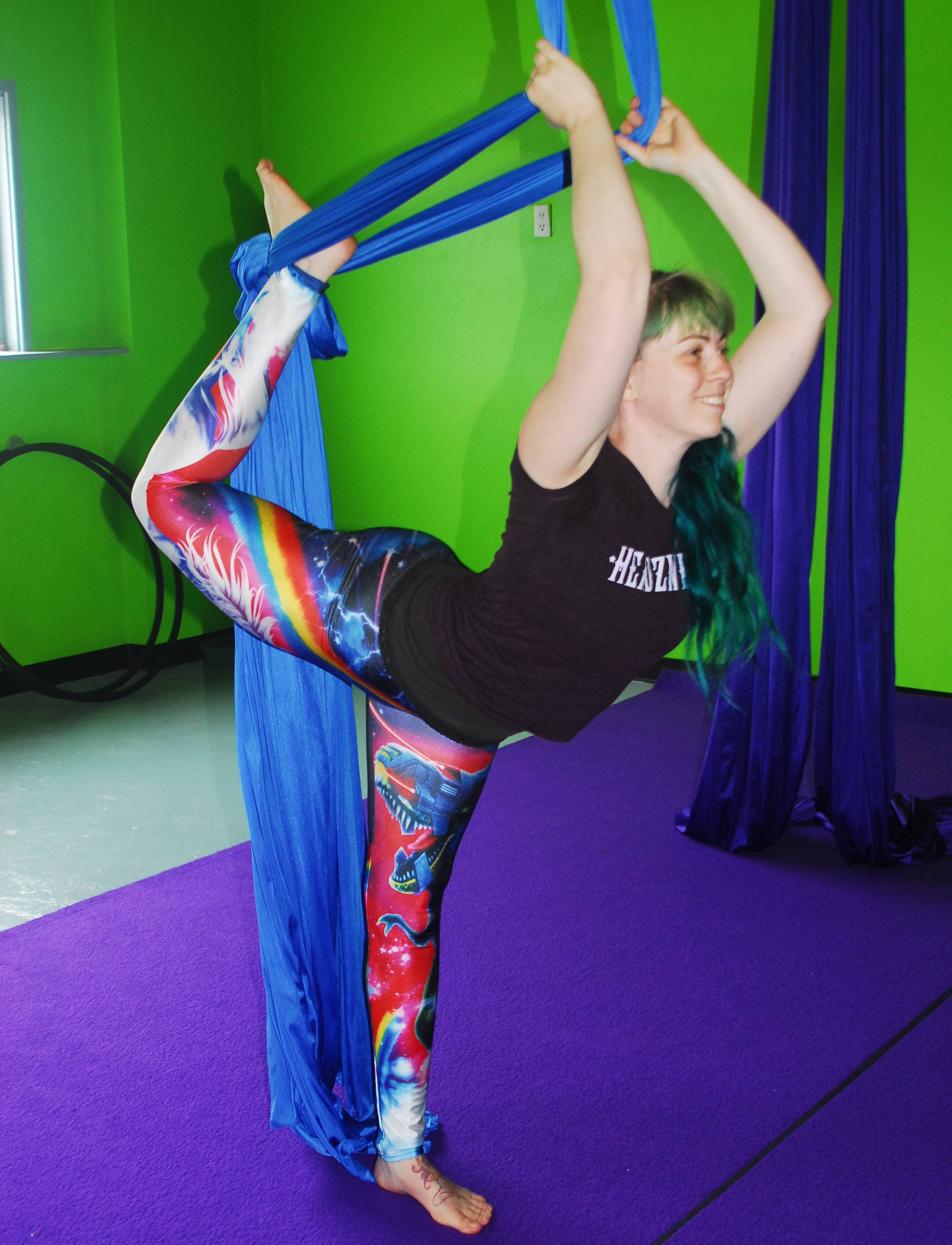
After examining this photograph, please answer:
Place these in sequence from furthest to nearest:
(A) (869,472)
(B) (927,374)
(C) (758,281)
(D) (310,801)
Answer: (B) (927,374) → (A) (869,472) → (D) (310,801) → (C) (758,281)

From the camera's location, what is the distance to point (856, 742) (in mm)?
2941

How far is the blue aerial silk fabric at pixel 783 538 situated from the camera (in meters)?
2.73

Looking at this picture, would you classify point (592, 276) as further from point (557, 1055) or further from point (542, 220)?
point (542, 220)

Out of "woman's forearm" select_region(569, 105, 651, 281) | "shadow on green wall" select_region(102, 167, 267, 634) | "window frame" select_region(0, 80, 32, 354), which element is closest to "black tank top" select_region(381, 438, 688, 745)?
"woman's forearm" select_region(569, 105, 651, 281)

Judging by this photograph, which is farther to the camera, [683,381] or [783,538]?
[783,538]

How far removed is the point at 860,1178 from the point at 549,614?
41.8 inches

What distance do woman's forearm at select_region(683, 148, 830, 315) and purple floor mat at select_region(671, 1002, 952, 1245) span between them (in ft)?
4.17

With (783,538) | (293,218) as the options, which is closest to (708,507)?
(293,218)

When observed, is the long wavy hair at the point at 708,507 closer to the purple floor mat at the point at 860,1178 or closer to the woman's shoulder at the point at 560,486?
the woman's shoulder at the point at 560,486

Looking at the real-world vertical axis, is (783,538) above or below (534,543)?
below

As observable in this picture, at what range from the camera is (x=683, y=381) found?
4.73ft

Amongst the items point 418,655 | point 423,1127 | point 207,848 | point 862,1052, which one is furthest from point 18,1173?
point 862,1052

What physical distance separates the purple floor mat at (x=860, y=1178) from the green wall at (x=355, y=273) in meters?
2.19

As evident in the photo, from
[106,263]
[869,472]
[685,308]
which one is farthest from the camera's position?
[106,263]
